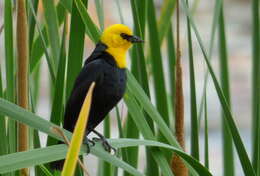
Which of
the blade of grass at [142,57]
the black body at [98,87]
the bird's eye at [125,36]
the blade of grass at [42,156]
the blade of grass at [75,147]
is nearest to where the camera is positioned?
the blade of grass at [75,147]

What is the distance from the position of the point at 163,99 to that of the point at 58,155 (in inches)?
13.2

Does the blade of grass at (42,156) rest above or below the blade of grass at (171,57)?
below

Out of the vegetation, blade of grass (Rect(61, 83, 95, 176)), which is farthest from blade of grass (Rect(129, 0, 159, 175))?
blade of grass (Rect(61, 83, 95, 176))

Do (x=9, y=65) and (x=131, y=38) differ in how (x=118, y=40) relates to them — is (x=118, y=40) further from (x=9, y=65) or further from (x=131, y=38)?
(x=9, y=65)

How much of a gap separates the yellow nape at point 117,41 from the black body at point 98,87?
0.05 ft

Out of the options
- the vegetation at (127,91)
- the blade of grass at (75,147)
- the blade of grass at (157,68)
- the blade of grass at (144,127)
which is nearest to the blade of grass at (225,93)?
the vegetation at (127,91)

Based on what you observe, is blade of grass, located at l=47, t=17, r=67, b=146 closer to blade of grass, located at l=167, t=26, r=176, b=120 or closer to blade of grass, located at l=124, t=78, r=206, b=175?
blade of grass, located at l=124, t=78, r=206, b=175

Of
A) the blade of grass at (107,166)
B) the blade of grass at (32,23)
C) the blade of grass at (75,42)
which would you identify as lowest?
the blade of grass at (107,166)

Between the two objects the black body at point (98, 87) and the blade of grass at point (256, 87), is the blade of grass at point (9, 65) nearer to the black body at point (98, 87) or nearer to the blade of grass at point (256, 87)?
the black body at point (98, 87)

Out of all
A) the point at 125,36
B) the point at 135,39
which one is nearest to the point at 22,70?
the point at 135,39

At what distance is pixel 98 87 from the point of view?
122 centimetres

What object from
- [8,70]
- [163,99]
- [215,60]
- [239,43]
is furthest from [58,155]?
[239,43]

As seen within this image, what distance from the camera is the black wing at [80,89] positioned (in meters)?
1.13

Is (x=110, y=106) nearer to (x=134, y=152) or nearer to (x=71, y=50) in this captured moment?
(x=134, y=152)
